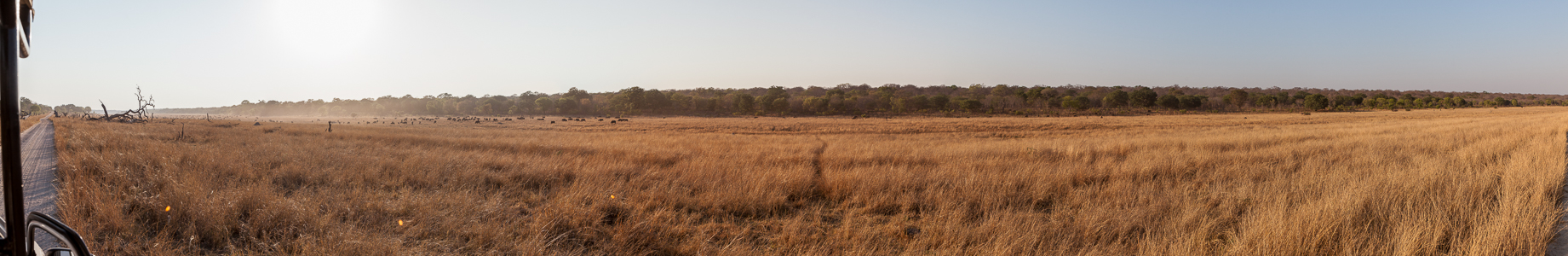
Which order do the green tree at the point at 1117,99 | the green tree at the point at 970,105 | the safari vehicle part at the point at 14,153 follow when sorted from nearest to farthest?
the safari vehicle part at the point at 14,153 → the green tree at the point at 970,105 → the green tree at the point at 1117,99

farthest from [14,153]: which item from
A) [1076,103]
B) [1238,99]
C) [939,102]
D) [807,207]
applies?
[1238,99]

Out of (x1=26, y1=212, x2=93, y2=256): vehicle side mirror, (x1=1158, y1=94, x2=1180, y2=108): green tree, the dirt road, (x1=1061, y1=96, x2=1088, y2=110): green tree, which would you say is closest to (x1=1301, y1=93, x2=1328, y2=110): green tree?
(x1=1158, y1=94, x2=1180, y2=108): green tree

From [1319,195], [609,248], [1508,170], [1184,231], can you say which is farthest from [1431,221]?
[609,248]

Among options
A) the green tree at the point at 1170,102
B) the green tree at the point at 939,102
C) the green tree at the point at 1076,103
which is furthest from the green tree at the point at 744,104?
the green tree at the point at 1170,102

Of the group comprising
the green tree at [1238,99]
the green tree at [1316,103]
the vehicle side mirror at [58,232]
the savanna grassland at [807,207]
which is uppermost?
the green tree at [1238,99]

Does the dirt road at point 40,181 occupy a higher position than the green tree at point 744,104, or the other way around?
the green tree at point 744,104

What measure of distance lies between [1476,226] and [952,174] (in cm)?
465

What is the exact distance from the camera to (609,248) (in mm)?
4133

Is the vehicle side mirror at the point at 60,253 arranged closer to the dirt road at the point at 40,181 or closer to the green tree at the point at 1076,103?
the dirt road at the point at 40,181

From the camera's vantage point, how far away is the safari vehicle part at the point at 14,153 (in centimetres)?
99

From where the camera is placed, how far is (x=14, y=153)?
1096 mm

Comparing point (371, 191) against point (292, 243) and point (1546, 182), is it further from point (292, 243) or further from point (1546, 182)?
point (1546, 182)

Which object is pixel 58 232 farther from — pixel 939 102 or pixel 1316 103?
pixel 1316 103

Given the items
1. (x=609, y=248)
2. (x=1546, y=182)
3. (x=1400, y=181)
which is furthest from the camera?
(x=1400, y=181)
